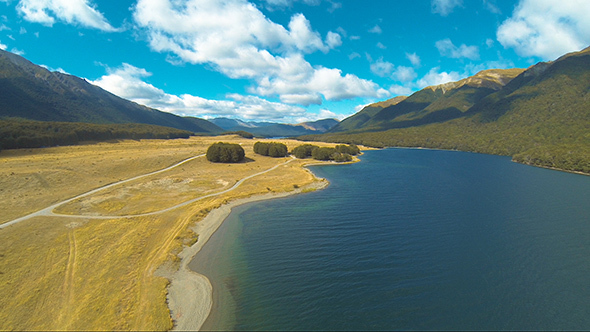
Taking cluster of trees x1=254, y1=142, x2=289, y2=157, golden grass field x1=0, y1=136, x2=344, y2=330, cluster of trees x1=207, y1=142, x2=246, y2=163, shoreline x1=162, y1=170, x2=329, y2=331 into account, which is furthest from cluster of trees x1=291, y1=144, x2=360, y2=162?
shoreline x1=162, y1=170, x2=329, y2=331

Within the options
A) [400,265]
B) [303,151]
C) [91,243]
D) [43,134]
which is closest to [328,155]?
[303,151]

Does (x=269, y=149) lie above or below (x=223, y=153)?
above

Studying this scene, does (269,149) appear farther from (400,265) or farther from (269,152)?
(400,265)

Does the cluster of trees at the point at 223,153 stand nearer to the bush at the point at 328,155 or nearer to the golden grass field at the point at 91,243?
the golden grass field at the point at 91,243

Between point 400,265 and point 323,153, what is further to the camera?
point 323,153

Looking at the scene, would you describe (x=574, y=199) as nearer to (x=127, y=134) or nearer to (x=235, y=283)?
(x=235, y=283)

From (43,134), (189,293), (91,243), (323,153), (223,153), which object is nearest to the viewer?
(189,293)

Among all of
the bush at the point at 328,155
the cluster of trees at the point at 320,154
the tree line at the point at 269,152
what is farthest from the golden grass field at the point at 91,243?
the cluster of trees at the point at 320,154
